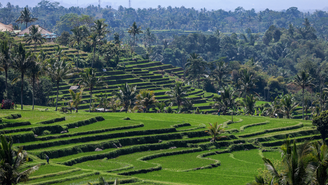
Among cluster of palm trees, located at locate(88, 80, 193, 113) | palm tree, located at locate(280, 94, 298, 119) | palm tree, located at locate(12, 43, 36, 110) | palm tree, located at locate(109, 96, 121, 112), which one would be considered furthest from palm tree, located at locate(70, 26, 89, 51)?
palm tree, located at locate(280, 94, 298, 119)

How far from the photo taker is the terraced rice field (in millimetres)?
37750

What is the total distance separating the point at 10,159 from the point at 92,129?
2444 centimetres

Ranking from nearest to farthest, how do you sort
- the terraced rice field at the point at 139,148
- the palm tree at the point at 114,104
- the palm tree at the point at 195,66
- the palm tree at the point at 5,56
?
the terraced rice field at the point at 139,148 < the palm tree at the point at 5,56 < the palm tree at the point at 114,104 < the palm tree at the point at 195,66

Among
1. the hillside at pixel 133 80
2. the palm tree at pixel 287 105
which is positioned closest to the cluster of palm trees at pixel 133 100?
the hillside at pixel 133 80

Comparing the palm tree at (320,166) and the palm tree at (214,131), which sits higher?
the palm tree at (320,166)

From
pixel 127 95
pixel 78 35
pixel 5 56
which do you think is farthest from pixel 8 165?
pixel 78 35

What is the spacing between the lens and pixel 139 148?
159 feet

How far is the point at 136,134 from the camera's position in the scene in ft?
168

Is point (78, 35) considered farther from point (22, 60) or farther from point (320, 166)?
point (320, 166)

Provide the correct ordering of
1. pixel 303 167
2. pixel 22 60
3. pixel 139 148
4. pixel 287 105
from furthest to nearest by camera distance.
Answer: pixel 287 105 < pixel 22 60 < pixel 139 148 < pixel 303 167

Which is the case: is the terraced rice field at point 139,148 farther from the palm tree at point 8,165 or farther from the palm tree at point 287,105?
the palm tree at point 287,105

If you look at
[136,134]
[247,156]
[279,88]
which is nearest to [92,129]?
[136,134]

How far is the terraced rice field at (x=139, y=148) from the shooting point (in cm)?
3775

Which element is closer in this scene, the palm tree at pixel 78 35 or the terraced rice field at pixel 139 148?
the terraced rice field at pixel 139 148
